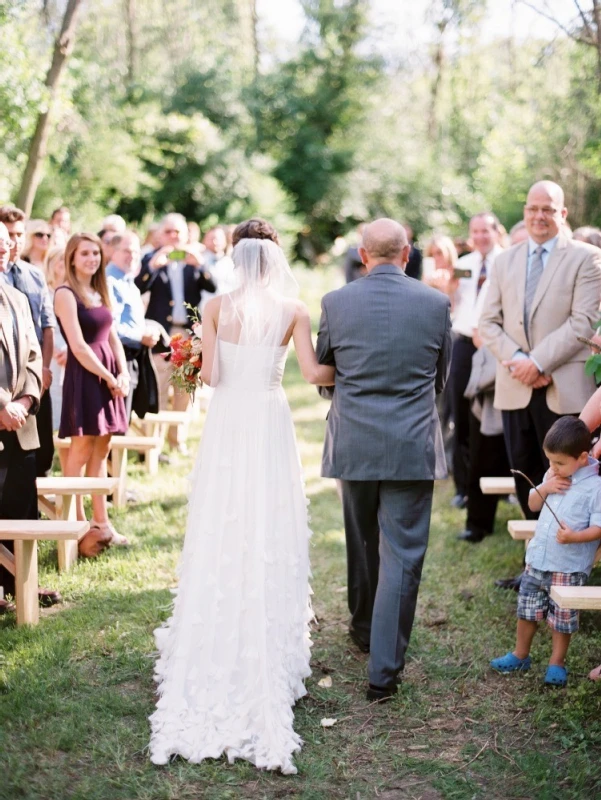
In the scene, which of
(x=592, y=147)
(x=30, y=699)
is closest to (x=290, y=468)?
(x=30, y=699)

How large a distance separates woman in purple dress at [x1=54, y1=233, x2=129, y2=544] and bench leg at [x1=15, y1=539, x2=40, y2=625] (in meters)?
1.33

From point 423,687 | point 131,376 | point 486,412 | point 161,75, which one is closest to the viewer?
point 423,687

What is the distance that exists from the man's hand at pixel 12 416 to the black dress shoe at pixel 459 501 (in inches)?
163

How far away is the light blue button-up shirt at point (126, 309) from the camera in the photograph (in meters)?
7.15

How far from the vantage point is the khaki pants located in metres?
8.88

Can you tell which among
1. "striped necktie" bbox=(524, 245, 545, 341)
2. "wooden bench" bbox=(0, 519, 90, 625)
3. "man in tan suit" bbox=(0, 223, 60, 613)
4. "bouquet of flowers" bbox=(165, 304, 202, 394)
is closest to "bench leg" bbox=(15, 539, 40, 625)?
"wooden bench" bbox=(0, 519, 90, 625)

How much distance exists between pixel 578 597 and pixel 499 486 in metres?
2.13

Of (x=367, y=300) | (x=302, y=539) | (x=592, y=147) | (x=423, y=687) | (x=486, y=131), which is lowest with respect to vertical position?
(x=423, y=687)

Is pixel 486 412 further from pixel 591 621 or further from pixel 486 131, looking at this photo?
pixel 486 131

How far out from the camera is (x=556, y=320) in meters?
5.60

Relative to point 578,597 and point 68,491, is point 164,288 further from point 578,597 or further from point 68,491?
point 578,597

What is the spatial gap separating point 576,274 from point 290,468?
7.60ft

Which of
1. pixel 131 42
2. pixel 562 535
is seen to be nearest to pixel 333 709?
pixel 562 535

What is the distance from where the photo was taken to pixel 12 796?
3.41 metres
